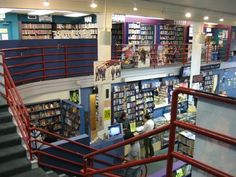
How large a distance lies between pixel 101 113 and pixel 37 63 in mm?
2632

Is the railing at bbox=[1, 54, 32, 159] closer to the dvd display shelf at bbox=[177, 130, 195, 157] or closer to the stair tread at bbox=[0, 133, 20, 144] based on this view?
the stair tread at bbox=[0, 133, 20, 144]

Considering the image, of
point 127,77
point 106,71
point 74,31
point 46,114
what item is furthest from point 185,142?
point 74,31

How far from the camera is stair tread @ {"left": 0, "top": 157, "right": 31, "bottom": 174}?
370cm

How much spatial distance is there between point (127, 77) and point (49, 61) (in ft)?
11.1

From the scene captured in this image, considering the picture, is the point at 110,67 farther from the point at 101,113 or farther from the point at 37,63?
the point at 37,63

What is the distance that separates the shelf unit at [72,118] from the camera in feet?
28.1

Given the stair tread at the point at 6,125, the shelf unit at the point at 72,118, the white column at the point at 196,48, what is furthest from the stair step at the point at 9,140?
the white column at the point at 196,48

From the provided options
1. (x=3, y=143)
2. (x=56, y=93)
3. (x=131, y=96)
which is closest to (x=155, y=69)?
(x=131, y=96)

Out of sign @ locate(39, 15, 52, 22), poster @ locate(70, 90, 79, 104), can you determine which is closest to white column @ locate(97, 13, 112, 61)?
poster @ locate(70, 90, 79, 104)

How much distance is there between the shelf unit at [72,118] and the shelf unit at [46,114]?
0.27 metres

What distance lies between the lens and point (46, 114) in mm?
9320

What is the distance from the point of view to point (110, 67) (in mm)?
8070

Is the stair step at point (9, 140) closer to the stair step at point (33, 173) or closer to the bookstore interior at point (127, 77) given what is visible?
the stair step at point (33, 173)

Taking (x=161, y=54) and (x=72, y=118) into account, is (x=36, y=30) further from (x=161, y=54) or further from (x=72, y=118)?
(x=72, y=118)
